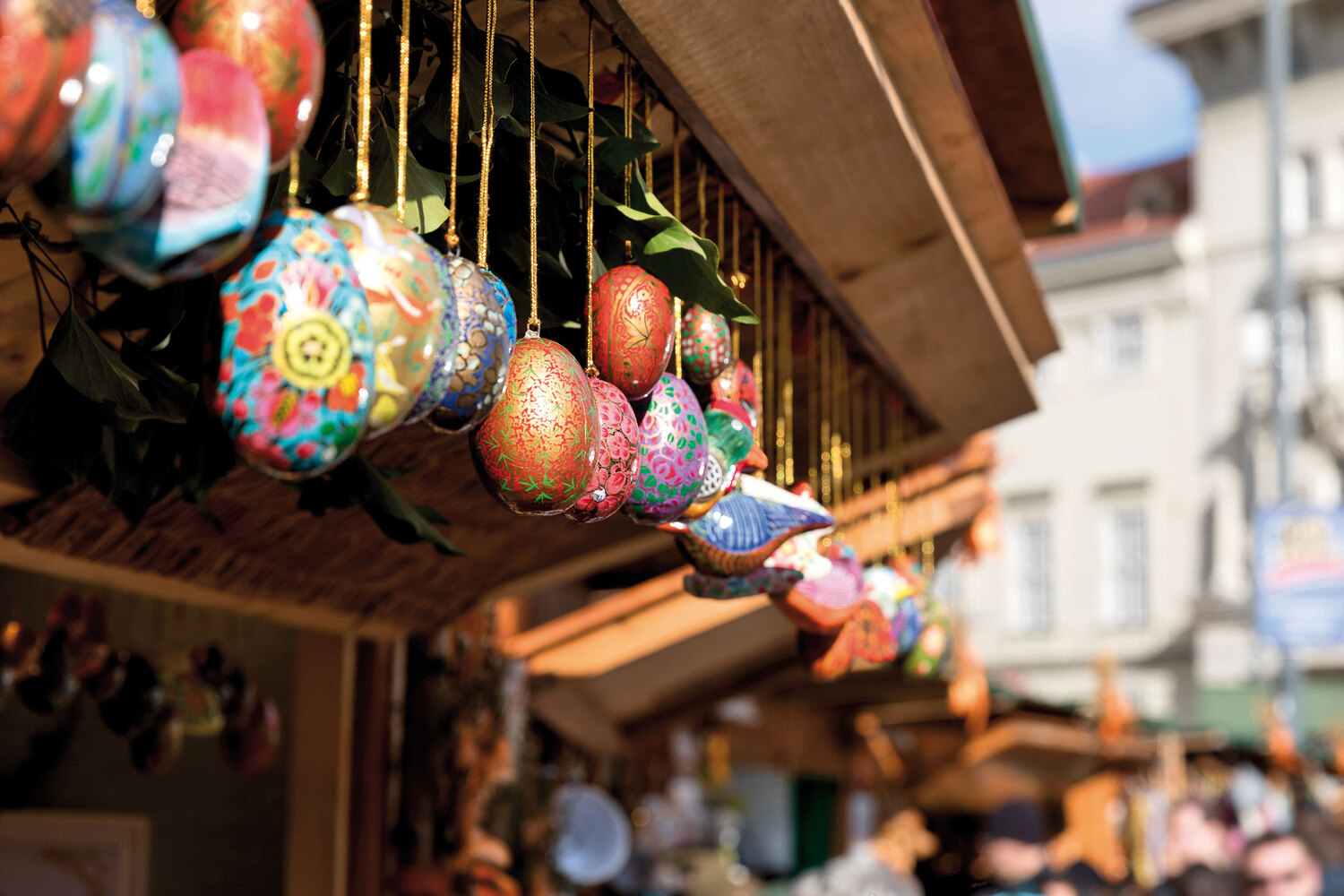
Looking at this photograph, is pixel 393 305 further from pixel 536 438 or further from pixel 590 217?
pixel 590 217

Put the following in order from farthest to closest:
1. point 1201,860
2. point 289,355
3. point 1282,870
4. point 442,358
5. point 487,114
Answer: point 1201,860
point 1282,870
point 487,114
point 442,358
point 289,355

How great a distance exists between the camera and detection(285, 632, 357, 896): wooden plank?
340 cm

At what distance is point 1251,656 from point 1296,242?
6125 millimetres

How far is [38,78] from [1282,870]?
730 centimetres

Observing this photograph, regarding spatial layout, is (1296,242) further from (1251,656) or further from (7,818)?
(7,818)

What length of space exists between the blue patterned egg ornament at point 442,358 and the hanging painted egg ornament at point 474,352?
25 mm

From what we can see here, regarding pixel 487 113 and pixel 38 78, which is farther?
pixel 487 113

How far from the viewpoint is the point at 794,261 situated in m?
2.48

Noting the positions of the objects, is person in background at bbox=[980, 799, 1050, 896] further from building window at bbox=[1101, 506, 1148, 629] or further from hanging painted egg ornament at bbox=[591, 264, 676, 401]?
building window at bbox=[1101, 506, 1148, 629]

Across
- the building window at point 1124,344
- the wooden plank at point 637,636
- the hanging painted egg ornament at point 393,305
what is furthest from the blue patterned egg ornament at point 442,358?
the building window at point 1124,344

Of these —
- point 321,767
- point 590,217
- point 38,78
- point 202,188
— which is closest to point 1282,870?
point 321,767

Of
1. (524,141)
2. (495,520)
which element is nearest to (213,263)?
(524,141)

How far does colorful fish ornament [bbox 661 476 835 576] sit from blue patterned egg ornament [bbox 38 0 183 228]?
1.02 metres

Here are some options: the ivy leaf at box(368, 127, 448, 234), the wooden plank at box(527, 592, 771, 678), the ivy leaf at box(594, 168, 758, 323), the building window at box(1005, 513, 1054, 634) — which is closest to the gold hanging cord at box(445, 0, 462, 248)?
the ivy leaf at box(368, 127, 448, 234)
